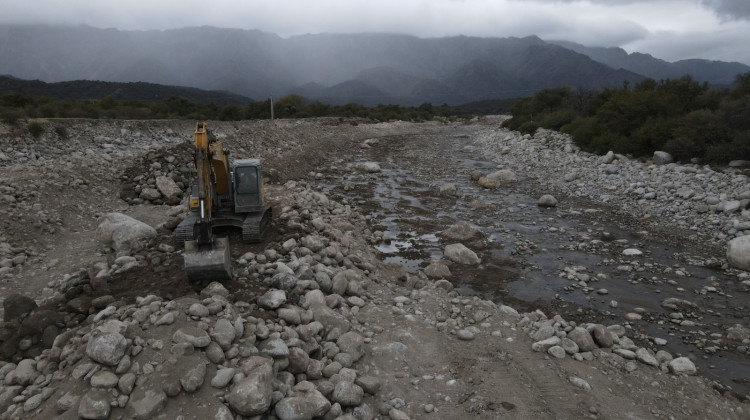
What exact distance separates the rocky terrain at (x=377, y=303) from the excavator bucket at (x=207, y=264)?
0.62 feet

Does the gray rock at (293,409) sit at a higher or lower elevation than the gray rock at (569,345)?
higher

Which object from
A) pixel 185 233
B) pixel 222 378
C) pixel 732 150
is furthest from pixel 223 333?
pixel 732 150

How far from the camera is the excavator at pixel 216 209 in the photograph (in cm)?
635

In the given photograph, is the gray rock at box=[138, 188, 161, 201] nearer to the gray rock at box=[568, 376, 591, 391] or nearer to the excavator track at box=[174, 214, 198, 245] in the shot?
the excavator track at box=[174, 214, 198, 245]

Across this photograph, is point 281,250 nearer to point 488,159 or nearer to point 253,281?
point 253,281

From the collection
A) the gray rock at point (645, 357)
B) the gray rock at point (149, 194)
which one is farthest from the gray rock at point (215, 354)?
the gray rock at point (149, 194)

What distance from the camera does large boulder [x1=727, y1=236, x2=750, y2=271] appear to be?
9.13m

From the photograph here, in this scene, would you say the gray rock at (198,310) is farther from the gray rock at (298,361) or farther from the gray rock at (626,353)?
the gray rock at (626,353)

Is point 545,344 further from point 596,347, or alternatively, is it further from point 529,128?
point 529,128

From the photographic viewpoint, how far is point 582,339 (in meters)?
6.24

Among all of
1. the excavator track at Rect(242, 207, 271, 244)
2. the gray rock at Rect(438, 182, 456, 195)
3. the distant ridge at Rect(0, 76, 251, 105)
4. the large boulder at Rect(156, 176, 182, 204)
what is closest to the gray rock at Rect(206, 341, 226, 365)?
the excavator track at Rect(242, 207, 271, 244)

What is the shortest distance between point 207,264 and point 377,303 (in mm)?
2829

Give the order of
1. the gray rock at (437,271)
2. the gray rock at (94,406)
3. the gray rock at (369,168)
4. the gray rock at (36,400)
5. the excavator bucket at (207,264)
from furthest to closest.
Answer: the gray rock at (369,168) → the gray rock at (437,271) → the excavator bucket at (207,264) → the gray rock at (36,400) → the gray rock at (94,406)

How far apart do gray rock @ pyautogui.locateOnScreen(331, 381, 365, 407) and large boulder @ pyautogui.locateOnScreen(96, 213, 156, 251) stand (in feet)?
19.6
